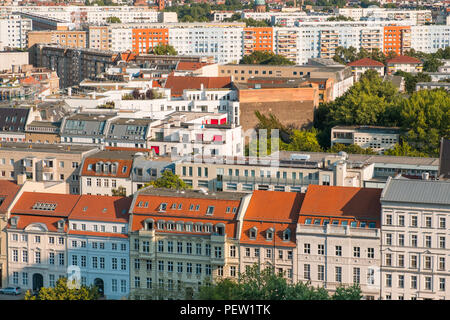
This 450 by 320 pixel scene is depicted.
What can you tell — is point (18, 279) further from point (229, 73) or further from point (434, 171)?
point (229, 73)

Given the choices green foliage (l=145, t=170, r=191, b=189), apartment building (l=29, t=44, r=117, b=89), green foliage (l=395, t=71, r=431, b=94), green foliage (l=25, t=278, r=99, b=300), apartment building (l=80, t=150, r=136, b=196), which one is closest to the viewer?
green foliage (l=25, t=278, r=99, b=300)

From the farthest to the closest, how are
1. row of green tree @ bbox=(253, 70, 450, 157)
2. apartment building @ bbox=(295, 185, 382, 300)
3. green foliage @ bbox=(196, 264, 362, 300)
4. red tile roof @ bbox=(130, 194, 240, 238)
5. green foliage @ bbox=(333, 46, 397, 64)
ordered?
green foliage @ bbox=(333, 46, 397, 64) < row of green tree @ bbox=(253, 70, 450, 157) < red tile roof @ bbox=(130, 194, 240, 238) < apartment building @ bbox=(295, 185, 382, 300) < green foliage @ bbox=(196, 264, 362, 300)

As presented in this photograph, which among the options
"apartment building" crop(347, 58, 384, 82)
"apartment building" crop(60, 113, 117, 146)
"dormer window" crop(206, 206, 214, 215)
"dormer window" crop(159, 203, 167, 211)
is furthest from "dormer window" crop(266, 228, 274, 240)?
"apartment building" crop(347, 58, 384, 82)

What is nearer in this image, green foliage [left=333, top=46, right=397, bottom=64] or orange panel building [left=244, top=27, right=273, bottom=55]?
green foliage [left=333, top=46, right=397, bottom=64]

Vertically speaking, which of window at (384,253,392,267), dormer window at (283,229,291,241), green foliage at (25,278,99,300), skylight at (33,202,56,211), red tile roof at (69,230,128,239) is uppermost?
skylight at (33,202,56,211)

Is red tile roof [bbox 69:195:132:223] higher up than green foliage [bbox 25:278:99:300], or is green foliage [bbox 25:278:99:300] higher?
red tile roof [bbox 69:195:132:223]

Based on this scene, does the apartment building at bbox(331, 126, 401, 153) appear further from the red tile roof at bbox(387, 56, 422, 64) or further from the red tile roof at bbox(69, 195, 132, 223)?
the red tile roof at bbox(387, 56, 422, 64)
